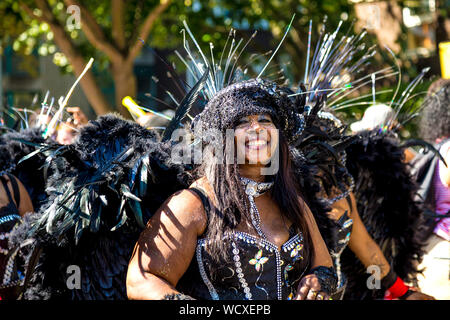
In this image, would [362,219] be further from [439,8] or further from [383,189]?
[439,8]

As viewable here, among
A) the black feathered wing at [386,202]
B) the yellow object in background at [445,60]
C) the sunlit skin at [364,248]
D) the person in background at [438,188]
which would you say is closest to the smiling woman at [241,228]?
the sunlit skin at [364,248]

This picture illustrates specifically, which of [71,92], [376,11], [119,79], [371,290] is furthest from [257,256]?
[376,11]

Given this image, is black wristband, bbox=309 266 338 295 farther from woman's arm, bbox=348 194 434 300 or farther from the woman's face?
woman's arm, bbox=348 194 434 300

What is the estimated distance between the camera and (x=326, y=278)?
2328mm

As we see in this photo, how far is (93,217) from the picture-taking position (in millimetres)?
2404

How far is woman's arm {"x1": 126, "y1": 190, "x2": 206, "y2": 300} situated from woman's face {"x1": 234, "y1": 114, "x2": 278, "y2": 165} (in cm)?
25

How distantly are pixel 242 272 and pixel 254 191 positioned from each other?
329 millimetres

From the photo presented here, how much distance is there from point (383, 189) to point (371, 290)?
0.61m

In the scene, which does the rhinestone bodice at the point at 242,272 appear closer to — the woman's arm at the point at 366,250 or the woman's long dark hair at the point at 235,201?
the woman's long dark hair at the point at 235,201

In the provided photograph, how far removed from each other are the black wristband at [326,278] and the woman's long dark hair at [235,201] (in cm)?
7

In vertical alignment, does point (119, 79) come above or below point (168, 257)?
above

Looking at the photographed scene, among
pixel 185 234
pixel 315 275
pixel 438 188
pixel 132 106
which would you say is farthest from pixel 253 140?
pixel 438 188

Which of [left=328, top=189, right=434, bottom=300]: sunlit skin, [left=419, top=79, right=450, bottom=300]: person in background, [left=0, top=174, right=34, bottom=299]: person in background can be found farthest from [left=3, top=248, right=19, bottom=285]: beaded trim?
[left=419, top=79, right=450, bottom=300]: person in background

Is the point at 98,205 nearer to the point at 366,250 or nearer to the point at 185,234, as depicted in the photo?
the point at 185,234
